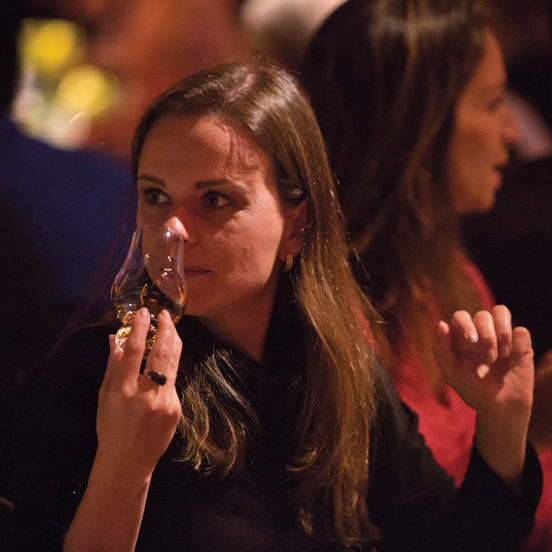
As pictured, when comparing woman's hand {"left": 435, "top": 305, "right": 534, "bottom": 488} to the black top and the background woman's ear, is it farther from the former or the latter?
the background woman's ear

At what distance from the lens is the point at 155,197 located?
1.07 meters

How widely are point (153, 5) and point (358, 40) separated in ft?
3.05

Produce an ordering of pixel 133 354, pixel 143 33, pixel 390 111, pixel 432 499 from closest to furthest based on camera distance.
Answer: pixel 133 354 < pixel 432 499 < pixel 390 111 < pixel 143 33

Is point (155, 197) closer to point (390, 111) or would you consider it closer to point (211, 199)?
point (211, 199)

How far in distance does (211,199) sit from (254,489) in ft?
1.42

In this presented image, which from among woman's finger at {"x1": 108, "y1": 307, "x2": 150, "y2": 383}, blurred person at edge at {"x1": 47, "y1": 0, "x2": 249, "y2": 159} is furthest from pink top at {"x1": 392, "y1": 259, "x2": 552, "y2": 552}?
blurred person at edge at {"x1": 47, "y1": 0, "x2": 249, "y2": 159}

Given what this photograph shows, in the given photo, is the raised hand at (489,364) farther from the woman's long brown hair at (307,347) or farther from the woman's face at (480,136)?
the woman's face at (480,136)

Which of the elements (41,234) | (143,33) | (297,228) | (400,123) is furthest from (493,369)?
(143,33)

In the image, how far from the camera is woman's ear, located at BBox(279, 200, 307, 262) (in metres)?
1.17

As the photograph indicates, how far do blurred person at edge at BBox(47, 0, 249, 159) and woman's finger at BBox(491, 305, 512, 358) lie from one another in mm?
1207

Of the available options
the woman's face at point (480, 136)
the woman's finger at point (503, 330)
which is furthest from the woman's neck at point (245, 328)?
the woman's face at point (480, 136)

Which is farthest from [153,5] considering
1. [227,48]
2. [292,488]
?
[292,488]

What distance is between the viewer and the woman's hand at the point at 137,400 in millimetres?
869

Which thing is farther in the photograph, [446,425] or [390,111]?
[390,111]
